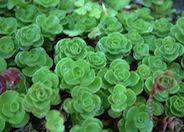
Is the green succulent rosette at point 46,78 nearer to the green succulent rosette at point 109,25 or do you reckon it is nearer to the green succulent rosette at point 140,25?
the green succulent rosette at point 109,25

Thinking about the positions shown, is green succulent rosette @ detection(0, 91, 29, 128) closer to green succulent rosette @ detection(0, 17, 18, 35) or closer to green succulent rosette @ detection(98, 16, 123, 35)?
green succulent rosette @ detection(0, 17, 18, 35)

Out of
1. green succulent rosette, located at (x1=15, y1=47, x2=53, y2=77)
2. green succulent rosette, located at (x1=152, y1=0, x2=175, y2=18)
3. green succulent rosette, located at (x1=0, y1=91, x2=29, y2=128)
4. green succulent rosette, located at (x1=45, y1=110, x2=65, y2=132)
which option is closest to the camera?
green succulent rosette, located at (x1=45, y1=110, x2=65, y2=132)

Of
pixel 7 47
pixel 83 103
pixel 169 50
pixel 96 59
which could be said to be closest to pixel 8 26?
pixel 7 47

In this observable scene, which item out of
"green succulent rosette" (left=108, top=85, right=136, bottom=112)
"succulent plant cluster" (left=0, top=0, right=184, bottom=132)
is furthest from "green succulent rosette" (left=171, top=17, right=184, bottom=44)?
"green succulent rosette" (left=108, top=85, right=136, bottom=112)

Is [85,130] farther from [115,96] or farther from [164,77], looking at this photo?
[164,77]

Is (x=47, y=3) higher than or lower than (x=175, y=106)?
higher

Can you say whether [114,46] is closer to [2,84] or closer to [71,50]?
[71,50]
